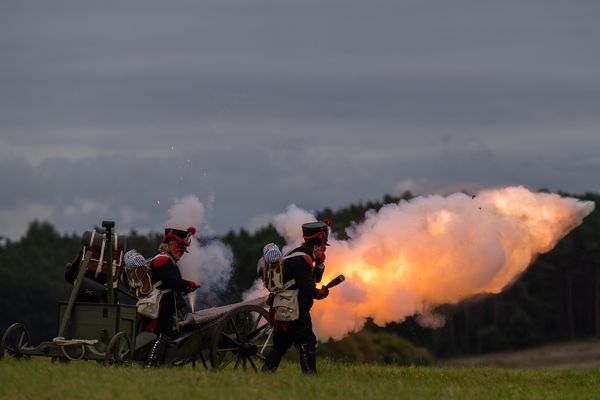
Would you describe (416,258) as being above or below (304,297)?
above

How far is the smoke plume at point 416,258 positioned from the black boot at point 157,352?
3666 millimetres

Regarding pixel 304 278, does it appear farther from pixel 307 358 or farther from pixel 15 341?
pixel 15 341

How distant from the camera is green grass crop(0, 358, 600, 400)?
47.7 ft

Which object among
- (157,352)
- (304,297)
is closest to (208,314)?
(157,352)

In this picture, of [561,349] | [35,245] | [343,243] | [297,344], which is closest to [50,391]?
[297,344]

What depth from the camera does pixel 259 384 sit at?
15.7m

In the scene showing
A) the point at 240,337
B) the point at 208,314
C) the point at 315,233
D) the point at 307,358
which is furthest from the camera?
the point at 240,337

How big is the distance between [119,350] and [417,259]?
6305 millimetres

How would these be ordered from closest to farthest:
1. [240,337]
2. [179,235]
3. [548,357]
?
1. [179,235]
2. [240,337]
3. [548,357]

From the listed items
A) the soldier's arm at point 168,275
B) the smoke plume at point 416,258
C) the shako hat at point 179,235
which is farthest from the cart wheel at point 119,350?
the smoke plume at point 416,258

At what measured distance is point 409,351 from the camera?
154ft

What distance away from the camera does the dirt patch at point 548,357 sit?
197 ft

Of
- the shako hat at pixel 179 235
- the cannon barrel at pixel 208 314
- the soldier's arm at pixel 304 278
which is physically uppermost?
the shako hat at pixel 179 235

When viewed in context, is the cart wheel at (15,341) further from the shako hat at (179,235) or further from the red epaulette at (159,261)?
the shako hat at (179,235)
